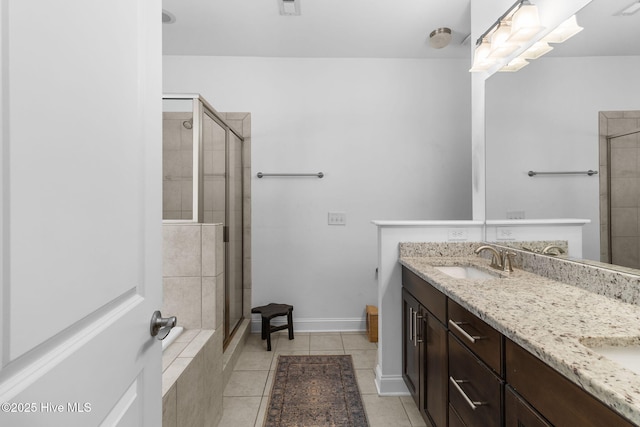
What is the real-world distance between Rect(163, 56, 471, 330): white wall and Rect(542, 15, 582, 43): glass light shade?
61.3 inches

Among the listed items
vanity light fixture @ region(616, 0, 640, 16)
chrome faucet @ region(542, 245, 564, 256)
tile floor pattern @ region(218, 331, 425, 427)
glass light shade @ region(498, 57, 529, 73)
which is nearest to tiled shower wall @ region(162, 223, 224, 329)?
tile floor pattern @ region(218, 331, 425, 427)

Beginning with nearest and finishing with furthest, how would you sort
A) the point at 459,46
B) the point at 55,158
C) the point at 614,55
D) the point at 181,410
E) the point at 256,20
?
1. the point at 55,158
2. the point at 614,55
3. the point at 181,410
4. the point at 256,20
5. the point at 459,46

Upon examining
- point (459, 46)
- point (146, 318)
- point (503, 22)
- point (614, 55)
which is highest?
point (459, 46)

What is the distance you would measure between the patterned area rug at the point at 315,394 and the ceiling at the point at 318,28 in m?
2.58

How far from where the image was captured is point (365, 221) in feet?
9.94

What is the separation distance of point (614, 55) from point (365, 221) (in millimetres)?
2071

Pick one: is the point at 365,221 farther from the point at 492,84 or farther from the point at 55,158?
the point at 55,158

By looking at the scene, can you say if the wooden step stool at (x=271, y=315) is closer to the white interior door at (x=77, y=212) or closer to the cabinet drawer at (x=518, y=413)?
the white interior door at (x=77, y=212)

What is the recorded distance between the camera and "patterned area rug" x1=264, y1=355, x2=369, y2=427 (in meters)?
1.77

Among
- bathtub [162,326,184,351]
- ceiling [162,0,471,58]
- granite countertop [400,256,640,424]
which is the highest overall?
ceiling [162,0,471,58]

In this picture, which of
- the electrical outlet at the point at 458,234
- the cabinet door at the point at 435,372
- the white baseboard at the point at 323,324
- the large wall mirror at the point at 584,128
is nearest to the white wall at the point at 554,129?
the large wall mirror at the point at 584,128

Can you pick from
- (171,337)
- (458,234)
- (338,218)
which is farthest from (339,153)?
(171,337)

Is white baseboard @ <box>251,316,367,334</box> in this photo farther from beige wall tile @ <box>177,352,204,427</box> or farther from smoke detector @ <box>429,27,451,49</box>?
smoke detector @ <box>429,27,451,49</box>

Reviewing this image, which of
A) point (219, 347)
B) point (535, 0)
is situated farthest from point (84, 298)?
point (535, 0)
